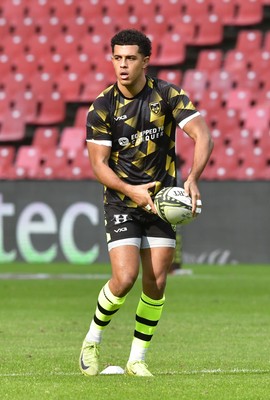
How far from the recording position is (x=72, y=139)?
2602 cm

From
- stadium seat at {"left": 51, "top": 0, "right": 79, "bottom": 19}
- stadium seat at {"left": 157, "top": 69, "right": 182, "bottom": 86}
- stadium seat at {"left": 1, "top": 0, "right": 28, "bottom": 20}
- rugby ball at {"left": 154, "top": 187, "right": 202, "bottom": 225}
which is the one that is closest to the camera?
rugby ball at {"left": 154, "top": 187, "right": 202, "bottom": 225}

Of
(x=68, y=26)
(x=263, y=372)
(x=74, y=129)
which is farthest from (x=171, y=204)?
(x=68, y=26)

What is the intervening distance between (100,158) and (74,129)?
738 inches

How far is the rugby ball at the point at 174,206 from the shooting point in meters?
7.20

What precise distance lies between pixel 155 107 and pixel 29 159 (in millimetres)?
18497

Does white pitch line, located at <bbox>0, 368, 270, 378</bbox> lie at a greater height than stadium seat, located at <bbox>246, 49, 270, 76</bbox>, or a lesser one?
greater

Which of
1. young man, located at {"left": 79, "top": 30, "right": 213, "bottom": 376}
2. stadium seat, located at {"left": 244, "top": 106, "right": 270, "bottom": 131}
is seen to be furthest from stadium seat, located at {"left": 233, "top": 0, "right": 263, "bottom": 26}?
young man, located at {"left": 79, "top": 30, "right": 213, "bottom": 376}

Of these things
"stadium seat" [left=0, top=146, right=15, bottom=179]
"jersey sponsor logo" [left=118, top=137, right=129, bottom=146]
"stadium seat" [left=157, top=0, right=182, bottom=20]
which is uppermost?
"jersey sponsor logo" [left=118, top=137, right=129, bottom=146]

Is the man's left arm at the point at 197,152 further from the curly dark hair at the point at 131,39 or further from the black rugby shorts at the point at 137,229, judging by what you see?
the curly dark hair at the point at 131,39

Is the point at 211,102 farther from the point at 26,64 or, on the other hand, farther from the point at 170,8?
the point at 26,64

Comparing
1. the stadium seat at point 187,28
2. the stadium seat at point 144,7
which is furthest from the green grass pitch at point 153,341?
the stadium seat at point 144,7

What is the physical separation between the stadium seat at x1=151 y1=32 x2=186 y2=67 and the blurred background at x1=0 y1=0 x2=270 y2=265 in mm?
25

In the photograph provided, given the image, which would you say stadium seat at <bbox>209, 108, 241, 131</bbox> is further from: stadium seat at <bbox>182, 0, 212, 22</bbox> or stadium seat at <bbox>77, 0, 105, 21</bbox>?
stadium seat at <bbox>77, 0, 105, 21</bbox>

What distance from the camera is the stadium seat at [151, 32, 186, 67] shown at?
2677 cm
